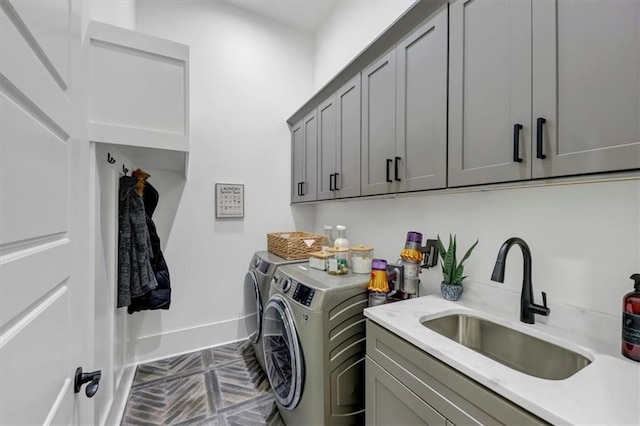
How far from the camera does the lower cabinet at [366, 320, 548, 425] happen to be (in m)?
0.80

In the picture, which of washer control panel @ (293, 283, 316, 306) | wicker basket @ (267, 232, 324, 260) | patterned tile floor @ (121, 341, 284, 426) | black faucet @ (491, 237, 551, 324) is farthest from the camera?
wicker basket @ (267, 232, 324, 260)

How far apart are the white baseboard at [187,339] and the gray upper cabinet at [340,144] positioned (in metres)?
1.73

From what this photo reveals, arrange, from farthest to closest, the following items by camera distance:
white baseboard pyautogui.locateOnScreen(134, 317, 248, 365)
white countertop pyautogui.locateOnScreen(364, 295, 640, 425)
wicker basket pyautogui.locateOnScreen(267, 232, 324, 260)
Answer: white baseboard pyautogui.locateOnScreen(134, 317, 248, 365) → wicker basket pyautogui.locateOnScreen(267, 232, 324, 260) → white countertop pyautogui.locateOnScreen(364, 295, 640, 425)

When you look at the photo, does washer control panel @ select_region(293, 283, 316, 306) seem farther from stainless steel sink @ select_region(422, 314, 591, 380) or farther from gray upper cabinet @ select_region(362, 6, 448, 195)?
gray upper cabinet @ select_region(362, 6, 448, 195)

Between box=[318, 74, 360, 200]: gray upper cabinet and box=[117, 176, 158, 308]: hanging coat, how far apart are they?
142 centimetres

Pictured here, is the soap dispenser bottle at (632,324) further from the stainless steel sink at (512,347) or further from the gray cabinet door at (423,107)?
the gray cabinet door at (423,107)

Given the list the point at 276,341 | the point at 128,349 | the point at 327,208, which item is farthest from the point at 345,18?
the point at 128,349

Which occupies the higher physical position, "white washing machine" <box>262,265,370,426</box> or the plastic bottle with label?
the plastic bottle with label

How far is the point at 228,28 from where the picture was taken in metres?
2.87

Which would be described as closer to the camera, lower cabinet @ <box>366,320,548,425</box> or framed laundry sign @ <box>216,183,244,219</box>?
lower cabinet @ <box>366,320,548,425</box>

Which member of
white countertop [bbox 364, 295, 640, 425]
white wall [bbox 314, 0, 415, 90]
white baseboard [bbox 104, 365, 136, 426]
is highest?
white wall [bbox 314, 0, 415, 90]

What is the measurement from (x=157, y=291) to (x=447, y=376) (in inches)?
82.8

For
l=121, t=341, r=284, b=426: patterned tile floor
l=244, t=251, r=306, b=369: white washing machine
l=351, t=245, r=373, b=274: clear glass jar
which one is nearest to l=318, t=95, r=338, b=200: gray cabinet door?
l=351, t=245, r=373, b=274: clear glass jar

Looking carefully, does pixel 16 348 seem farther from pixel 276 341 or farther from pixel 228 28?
pixel 228 28
